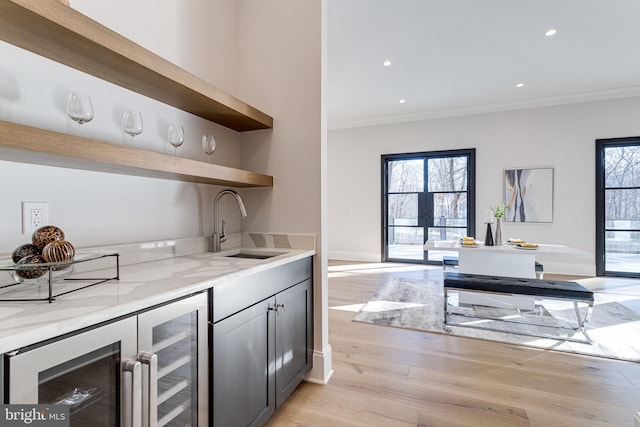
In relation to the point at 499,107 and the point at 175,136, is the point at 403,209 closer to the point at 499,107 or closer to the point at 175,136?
the point at 499,107

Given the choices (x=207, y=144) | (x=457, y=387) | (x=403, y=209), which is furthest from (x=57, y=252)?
(x=403, y=209)

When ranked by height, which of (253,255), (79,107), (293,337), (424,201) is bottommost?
(293,337)

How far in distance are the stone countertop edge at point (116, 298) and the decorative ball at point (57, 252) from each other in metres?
0.13

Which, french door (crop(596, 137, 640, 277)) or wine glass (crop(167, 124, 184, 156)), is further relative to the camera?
french door (crop(596, 137, 640, 277))

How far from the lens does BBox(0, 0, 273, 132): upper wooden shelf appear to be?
3.01ft

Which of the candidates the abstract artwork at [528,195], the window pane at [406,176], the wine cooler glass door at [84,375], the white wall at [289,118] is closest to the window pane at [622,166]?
the abstract artwork at [528,195]

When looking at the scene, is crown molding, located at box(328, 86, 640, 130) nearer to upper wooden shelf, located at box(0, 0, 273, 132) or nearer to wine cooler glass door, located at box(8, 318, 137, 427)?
upper wooden shelf, located at box(0, 0, 273, 132)

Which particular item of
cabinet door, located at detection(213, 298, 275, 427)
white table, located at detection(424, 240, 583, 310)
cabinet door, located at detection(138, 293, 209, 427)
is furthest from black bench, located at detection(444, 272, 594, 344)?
cabinet door, located at detection(138, 293, 209, 427)

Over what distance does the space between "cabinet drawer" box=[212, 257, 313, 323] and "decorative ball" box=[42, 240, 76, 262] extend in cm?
49

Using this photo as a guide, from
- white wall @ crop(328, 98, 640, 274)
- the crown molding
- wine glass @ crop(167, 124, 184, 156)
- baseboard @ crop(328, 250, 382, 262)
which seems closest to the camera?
wine glass @ crop(167, 124, 184, 156)

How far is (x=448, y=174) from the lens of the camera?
19.3 ft

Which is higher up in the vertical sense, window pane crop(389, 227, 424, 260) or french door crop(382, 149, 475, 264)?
french door crop(382, 149, 475, 264)

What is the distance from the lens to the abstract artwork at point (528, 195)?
519cm

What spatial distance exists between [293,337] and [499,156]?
18.1 ft
